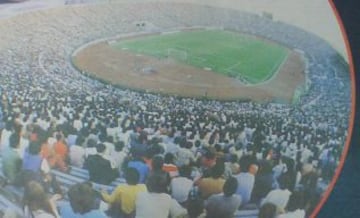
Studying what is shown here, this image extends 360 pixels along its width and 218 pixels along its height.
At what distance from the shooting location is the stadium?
288 centimetres

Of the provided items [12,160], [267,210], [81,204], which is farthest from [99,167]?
[267,210]

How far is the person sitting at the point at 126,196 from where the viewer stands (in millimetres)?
2932

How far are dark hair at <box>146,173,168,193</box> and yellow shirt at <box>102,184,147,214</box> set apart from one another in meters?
0.03

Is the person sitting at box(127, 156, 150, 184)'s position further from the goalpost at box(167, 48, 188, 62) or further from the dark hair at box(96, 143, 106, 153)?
the goalpost at box(167, 48, 188, 62)

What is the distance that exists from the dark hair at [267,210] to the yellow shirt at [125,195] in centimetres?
53

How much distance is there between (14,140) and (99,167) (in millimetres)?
401

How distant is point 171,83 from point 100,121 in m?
0.35

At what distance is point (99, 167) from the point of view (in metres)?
2.93

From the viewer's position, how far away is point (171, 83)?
2.88 metres

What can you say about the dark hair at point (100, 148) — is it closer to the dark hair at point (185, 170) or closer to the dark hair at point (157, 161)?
the dark hair at point (157, 161)

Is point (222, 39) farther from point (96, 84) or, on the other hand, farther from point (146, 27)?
point (96, 84)

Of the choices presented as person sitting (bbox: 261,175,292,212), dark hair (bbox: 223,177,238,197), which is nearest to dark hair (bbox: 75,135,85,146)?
dark hair (bbox: 223,177,238,197)

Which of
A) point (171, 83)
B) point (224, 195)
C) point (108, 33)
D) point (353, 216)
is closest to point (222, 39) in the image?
point (171, 83)

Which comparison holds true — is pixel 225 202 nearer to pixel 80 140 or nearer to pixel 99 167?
pixel 99 167
